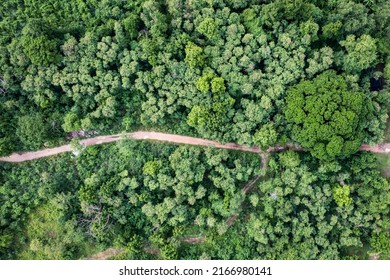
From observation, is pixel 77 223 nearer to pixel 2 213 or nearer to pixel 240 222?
pixel 2 213

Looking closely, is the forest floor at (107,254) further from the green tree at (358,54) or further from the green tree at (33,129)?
the green tree at (358,54)

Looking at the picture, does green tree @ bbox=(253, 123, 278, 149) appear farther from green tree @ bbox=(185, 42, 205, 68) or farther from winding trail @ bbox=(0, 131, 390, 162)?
green tree @ bbox=(185, 42, 205, 68)

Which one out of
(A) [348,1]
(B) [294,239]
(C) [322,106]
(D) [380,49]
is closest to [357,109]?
(C) [322,106]

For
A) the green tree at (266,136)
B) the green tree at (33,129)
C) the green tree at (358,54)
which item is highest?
the green tree at (358,54)

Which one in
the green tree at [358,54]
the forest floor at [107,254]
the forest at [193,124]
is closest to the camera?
the green tree at [358,54]

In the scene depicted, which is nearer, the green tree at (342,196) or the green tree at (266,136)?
the green tree at (266,136)

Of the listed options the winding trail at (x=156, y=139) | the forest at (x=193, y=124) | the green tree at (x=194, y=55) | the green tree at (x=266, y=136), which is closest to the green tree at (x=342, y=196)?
the forest at (x=193, y=124)

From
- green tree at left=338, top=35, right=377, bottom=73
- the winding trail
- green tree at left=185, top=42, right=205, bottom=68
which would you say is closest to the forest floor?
the winding trail

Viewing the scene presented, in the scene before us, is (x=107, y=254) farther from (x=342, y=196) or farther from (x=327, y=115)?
(x=327, y=115)
